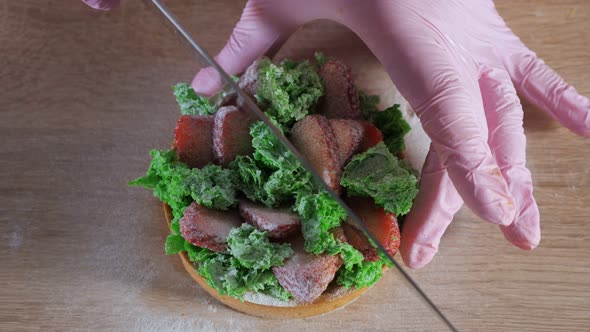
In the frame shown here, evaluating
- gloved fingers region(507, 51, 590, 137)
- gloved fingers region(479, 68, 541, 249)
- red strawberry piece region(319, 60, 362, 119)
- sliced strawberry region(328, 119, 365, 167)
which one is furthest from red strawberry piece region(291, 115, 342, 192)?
gloved fingers region(507, 51, 590, 137)

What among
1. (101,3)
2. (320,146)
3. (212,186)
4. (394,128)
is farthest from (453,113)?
(101,3)

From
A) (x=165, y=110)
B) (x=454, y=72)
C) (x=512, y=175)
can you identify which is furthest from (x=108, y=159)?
(x=512, y=175)

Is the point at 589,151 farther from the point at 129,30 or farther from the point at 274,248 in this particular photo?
the point at 129,30

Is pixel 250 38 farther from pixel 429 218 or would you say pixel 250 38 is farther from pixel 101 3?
pixel 429 218

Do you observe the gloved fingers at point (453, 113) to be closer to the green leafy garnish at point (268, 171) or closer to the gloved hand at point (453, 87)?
the gloved hand at point (453, 87)

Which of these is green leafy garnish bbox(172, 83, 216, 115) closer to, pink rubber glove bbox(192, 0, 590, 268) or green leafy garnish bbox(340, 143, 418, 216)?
pink rubber glove bbox(192, 0, 590, 268)

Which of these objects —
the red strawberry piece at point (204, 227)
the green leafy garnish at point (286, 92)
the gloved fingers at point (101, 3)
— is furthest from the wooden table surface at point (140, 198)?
the green leafy garnish at point (286, 92)
